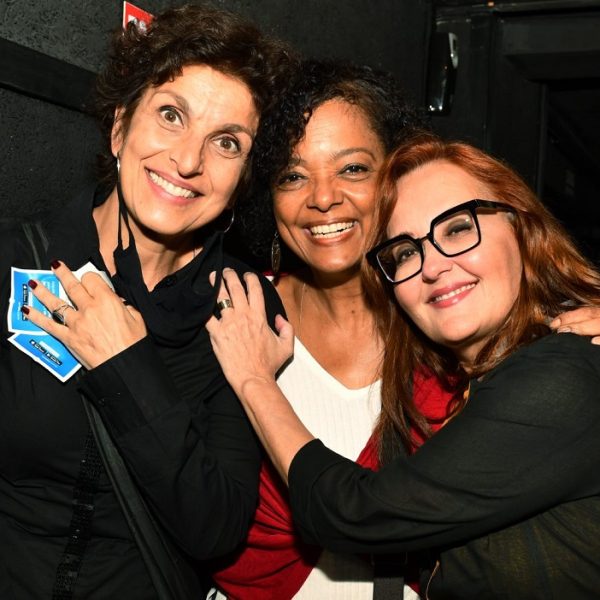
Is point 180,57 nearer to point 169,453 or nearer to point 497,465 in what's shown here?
point 169,453

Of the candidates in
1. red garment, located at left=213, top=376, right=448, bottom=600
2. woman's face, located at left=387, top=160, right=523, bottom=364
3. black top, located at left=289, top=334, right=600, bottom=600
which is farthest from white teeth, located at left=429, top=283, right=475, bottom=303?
red garment, located at left=213, top=376, right=448, bottom=600

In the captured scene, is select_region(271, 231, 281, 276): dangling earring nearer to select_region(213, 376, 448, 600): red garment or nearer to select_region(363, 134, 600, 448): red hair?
select_region(363, 134, 600, 448): red hair

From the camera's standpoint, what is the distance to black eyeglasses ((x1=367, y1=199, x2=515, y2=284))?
1688 millimetres

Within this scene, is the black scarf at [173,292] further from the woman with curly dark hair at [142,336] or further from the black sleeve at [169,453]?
the black sleeve at [169,453]

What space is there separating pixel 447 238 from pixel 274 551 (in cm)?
94

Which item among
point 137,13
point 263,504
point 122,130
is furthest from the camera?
point 137,13

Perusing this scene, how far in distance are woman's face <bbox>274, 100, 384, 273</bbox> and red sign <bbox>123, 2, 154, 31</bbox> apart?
57 centimetres

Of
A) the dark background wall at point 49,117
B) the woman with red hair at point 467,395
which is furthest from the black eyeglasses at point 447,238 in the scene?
the dark background wall at point 49,117

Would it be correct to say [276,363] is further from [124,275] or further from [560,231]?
[560,231]

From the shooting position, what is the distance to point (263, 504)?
207 centimetres

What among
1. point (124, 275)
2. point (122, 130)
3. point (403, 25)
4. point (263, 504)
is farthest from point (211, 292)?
point (403, 25)

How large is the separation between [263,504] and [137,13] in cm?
A: 141

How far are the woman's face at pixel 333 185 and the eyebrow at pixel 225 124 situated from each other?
26 centimetres

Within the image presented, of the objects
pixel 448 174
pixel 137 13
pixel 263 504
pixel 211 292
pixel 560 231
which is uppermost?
pixel 137 13
